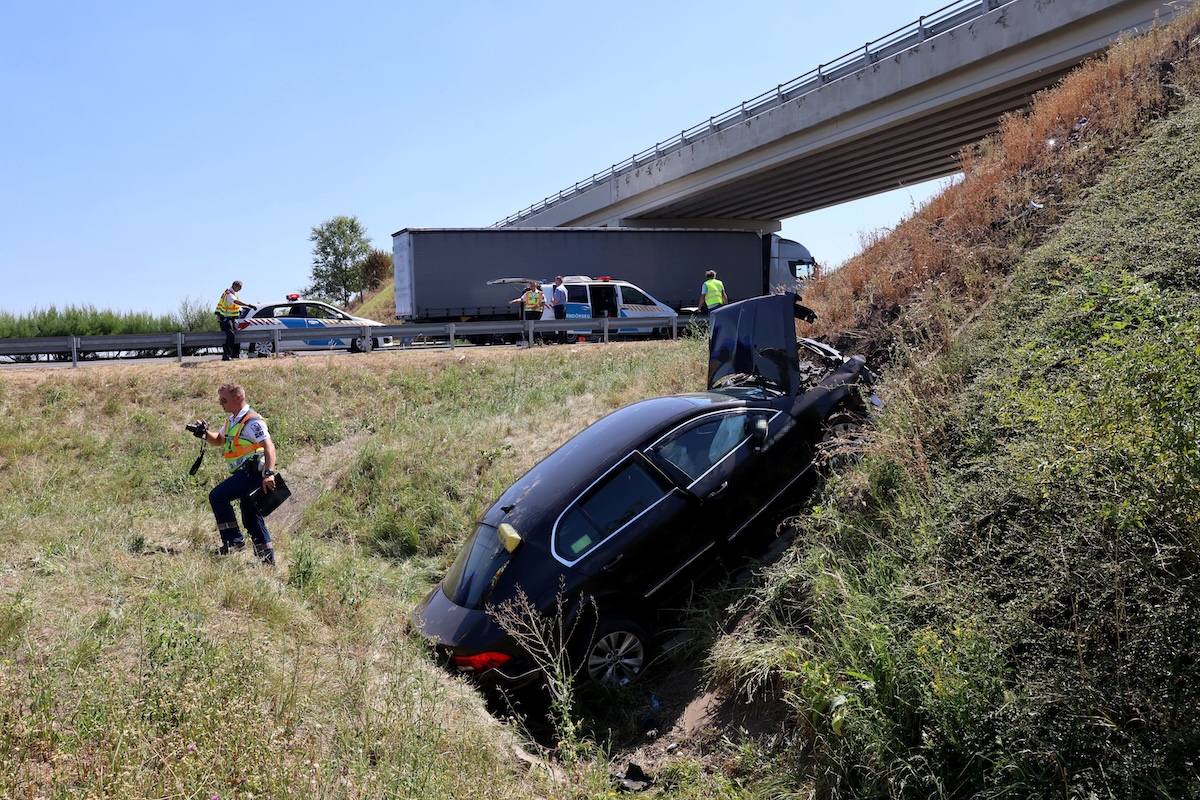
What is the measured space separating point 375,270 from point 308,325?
41.2 m

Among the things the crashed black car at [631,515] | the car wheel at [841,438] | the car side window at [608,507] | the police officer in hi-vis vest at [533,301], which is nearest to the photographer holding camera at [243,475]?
the crashed black car at [631,515]

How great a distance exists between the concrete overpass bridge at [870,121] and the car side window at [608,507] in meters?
8.64

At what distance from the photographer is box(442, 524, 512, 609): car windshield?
5.75m

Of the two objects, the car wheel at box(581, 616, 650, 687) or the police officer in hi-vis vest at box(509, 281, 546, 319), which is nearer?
the car wheel at box(581, 616, 650, 687)

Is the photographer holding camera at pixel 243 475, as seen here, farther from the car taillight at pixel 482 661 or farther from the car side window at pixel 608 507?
the car side window at pixel 608 507

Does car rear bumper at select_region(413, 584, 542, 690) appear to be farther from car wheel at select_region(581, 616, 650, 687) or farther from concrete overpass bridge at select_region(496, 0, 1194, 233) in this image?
concrete overpass bridge at select_region(496, 0, 1194, 233)

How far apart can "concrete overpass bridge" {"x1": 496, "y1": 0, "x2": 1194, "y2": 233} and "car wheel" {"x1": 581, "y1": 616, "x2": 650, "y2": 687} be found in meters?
9.55

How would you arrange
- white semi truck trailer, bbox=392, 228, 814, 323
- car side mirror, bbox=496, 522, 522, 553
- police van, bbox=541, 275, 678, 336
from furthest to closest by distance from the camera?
white semi truck trailer, bbox=392, 228, 814, 323, police van, bbox=541, 275, 678, 336, car side mirror, bbox=496, 522, 522, 553

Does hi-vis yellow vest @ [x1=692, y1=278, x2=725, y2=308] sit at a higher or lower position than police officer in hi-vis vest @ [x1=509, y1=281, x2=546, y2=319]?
lower

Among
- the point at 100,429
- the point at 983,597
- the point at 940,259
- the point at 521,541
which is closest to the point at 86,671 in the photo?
the point at 521,541

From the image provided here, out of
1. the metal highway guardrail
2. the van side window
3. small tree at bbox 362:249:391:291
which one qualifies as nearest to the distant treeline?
the metal highway guardrail

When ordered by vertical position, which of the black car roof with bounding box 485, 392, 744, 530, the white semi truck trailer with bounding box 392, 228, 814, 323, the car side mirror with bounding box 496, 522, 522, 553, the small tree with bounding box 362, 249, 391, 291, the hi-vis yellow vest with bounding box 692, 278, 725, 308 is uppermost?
the small tree with bounding box 362, 249, 391, 291

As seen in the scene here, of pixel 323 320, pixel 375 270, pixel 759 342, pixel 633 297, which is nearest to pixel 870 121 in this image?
pixel 633 297

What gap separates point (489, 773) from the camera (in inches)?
164
